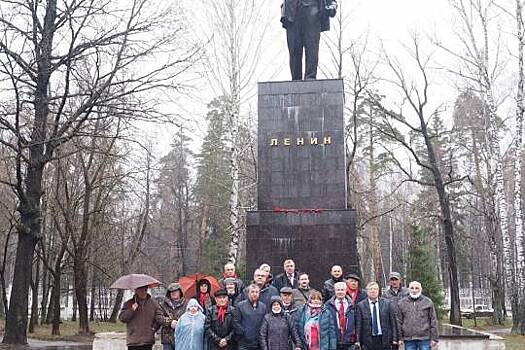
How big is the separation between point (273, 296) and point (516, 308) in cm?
1483

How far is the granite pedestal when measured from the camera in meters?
9.66

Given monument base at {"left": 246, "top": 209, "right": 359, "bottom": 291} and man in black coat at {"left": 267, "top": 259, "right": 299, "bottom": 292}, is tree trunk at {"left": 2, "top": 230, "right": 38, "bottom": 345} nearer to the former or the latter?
monument base at {"left": 246, "top": 209, "right": 359, "bottom": 291}

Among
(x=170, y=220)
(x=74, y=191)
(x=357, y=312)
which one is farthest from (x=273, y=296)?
(x=170, y=220)

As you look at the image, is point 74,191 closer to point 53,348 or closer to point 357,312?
point 53,348

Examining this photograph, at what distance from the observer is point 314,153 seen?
10453mm

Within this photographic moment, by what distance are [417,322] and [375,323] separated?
631 millimetres

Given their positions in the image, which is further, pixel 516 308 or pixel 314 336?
pixel 516 308

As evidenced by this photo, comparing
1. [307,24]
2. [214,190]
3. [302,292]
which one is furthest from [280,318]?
[214,190]

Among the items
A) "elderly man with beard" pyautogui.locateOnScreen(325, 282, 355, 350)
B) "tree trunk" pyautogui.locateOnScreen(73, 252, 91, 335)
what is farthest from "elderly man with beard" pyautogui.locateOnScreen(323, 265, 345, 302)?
"tree trunk" pyautogui.locateOnScreen(73, 252, 91, 335)

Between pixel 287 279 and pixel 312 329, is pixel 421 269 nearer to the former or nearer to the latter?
pixel 287 279

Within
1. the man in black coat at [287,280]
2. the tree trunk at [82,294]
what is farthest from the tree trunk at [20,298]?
the man in black coat at [287,280]

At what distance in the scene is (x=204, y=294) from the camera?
279 inches

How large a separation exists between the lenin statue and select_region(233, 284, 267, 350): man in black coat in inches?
226

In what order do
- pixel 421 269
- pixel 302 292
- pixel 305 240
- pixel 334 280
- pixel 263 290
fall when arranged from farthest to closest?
1. pixel 421 269
2. pixel 305 240
3. pixel 334 280
4. pixel 302 292
5. pixel 263 290
